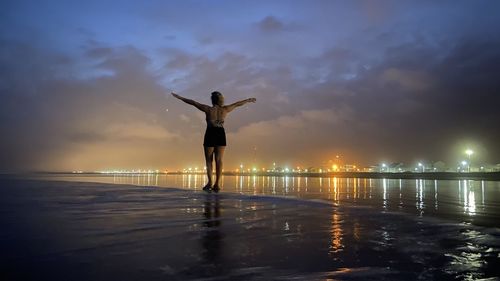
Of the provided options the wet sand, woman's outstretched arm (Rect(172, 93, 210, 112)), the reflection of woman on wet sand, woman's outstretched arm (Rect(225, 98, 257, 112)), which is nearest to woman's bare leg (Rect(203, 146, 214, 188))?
the reflection of woman on wet sand

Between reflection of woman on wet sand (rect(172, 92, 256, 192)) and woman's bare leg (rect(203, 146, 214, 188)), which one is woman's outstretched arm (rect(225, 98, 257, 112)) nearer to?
reflection of woman on wet sand (rect(172, 92, 256, 192))

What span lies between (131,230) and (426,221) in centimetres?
567

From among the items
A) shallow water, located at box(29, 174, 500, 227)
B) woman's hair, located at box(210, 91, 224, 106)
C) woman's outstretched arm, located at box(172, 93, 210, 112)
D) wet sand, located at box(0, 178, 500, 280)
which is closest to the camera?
wet sand, located at box(0, 178, 500, 280)

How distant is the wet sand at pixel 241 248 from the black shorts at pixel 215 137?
643 cm

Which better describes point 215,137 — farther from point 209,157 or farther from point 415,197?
point 415,197

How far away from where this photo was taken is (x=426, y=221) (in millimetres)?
6906

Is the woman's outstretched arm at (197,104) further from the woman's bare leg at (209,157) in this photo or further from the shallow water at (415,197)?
the shallow water at (415,197)

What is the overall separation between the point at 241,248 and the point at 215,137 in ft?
30.3

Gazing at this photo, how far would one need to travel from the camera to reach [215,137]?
13258mm

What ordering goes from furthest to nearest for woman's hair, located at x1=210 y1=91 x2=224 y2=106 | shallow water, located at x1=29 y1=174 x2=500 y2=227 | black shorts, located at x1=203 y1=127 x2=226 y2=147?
woman's hair, located at x1=210 y1=91 x2=224 y2=106, black shorts, located at x1=203 y1=127 x2=226 y2=147, shallow water, located at x1=29 y1=174 x2=500 y2=227

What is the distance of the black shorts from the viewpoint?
13242mm

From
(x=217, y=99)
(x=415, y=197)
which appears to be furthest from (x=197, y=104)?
(x=415, y=197)

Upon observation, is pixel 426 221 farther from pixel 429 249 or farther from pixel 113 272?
pixel 113 272

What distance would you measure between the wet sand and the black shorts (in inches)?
253
